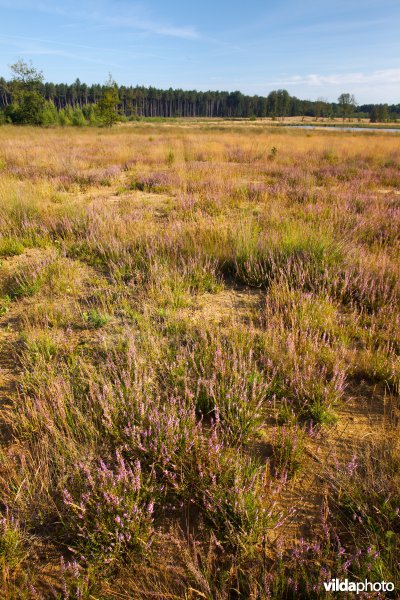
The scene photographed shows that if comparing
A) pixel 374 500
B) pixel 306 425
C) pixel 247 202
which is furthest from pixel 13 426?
pixel 247 202

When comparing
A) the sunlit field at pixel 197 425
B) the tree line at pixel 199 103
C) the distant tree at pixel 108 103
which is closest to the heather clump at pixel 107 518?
the sunlit field at pixel 197 425

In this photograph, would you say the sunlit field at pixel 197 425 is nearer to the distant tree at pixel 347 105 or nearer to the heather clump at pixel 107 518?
the heather clump at pixel 107 518

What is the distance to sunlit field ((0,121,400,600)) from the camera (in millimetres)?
1526

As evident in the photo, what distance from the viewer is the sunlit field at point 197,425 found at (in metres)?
1.53

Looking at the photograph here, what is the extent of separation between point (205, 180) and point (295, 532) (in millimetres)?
9650

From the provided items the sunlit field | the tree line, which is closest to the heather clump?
the sunlit field

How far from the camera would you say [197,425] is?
201 cm

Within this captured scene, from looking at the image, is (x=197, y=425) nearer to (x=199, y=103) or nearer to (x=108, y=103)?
(x=108, y=103)

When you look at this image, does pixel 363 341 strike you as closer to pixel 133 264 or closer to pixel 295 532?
pixel 295 532

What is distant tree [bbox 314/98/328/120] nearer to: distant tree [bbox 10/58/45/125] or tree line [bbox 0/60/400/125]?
tree line [bbox 0/60/400/125]

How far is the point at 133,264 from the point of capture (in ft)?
15.9

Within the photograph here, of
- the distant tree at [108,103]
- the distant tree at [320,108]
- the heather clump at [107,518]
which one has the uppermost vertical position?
the distant tree at [320,108]

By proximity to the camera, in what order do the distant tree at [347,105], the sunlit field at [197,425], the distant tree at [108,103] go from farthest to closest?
1. the distant tree at [347,105]
2. the distant tree at [108,103]
3. the sunlit field at [197,425]

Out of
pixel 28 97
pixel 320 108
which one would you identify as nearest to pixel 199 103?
pixel 320 108
